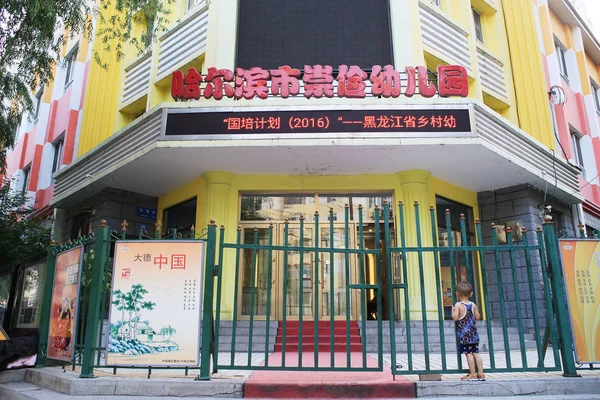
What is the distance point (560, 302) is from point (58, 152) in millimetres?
15176

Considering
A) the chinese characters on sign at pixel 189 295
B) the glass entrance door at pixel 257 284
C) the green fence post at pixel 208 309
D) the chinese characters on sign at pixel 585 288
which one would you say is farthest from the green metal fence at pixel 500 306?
the glass entrance door at pixel 257 284

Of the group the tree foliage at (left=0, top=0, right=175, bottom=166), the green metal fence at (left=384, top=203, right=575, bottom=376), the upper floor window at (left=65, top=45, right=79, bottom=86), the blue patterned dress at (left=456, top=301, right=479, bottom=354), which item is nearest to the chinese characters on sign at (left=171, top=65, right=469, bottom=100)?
the tree foliage at (left=0, top=0, right=175, bottom=166)

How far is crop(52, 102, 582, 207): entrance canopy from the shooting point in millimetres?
8891

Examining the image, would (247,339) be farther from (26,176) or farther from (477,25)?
(26,176)

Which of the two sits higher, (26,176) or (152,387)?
(26,176)

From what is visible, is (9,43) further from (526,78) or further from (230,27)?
(526,78)

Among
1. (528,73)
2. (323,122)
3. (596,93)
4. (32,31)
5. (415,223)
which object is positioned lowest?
(415,223)

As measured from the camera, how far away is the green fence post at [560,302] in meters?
5.16

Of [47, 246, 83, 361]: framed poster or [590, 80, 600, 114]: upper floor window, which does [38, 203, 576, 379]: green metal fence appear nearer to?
[47, 246, 83, 361]: framed poster

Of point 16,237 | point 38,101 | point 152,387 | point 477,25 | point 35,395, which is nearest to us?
point 152,387

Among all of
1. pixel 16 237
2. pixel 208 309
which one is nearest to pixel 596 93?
pixel 208 309

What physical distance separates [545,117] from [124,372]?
36.9ft

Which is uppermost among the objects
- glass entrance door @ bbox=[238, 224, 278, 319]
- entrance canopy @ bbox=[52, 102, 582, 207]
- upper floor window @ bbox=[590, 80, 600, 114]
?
upper floor window @ bbox=[590, 80, 600, 114]

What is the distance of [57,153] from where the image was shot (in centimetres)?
1562
